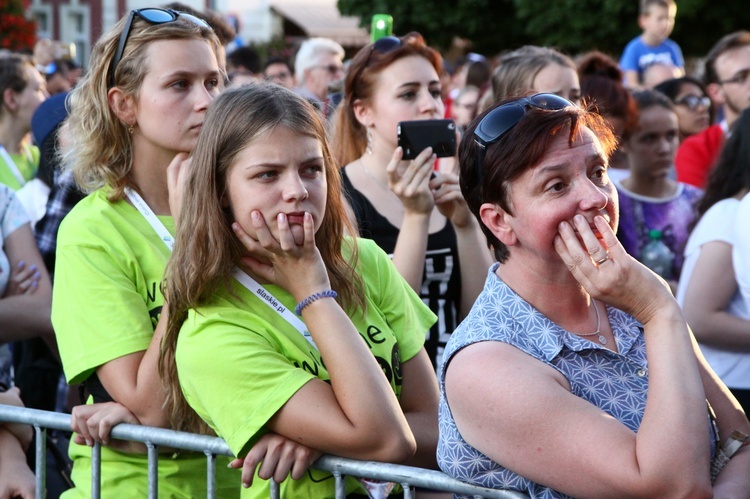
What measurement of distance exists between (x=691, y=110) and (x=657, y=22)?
3.61 metres

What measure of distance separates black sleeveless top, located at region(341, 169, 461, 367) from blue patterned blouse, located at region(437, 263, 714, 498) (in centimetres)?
160

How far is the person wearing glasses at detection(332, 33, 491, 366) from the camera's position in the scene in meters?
3.90

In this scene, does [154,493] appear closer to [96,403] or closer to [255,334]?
[96,403]

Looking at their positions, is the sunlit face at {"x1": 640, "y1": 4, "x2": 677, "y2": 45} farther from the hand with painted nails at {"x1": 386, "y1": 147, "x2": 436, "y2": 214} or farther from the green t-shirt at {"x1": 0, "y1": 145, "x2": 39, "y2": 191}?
the hand with painted nails at {"x1": 386, "y1": 147, "x2": 436, "y2": 214}

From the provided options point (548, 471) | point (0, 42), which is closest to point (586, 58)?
point (548, 471)

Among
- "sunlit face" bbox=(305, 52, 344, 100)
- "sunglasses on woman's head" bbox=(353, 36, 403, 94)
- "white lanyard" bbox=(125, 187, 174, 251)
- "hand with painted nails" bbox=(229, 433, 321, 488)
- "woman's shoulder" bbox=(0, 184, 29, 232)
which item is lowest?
"sunlit face" bbox=(305, 52, 344, 100)

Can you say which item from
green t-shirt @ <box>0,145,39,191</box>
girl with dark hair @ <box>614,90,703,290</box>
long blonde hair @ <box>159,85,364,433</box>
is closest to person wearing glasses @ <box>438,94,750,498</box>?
long blonde hair @ <box>159,85,364,433</box>

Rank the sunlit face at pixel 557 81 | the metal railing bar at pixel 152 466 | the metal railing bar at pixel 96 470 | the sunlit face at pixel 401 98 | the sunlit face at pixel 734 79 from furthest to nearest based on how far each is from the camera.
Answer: the sunlit face at pixel 734 79
the sunlit face at pixel 557 81
the sunlit face at pixel 401 98
the metal railing bar at pixel 96 470
the metal railing bar at pixel 152 466

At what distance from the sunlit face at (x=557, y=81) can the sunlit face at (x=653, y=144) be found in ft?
2.24

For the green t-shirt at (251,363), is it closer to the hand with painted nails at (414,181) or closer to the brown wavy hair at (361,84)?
the hand with painted nails at (414,181)

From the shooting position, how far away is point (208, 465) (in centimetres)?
268

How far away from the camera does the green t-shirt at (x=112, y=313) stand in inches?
113

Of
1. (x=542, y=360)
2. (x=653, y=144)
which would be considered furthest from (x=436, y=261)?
(x=653, y=144)

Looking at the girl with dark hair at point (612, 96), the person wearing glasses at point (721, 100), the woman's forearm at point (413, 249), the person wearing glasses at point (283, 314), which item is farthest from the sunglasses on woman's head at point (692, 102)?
the person wearing glasses at point (283, 314)
